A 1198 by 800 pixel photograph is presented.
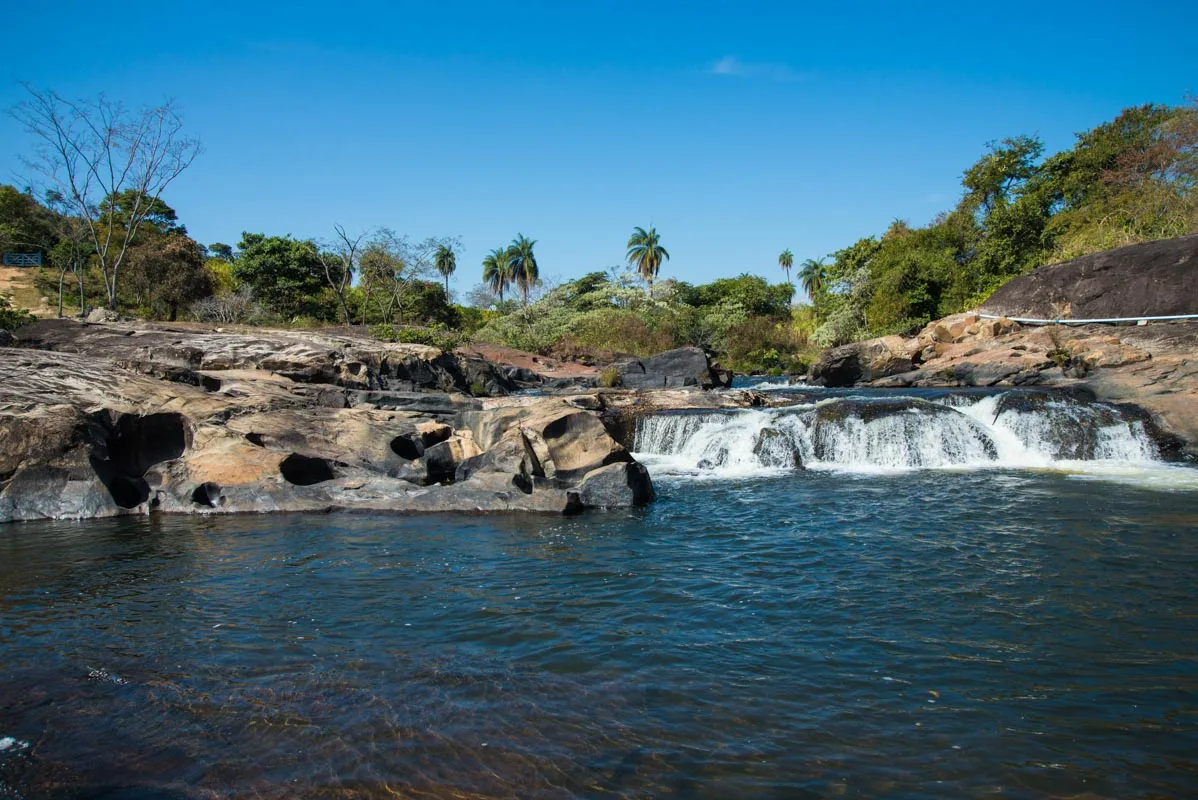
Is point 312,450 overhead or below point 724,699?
overhead

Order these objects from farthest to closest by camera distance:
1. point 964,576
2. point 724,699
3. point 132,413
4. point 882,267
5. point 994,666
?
point 882,267 < point 132,413 < point 964,576 < point 994,666 < point 724,699

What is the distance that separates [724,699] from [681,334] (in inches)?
1540

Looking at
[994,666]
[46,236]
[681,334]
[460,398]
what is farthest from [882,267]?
[46,236]

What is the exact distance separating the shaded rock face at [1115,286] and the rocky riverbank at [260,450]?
66.9 feet

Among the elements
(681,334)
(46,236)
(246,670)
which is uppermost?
(46,236)

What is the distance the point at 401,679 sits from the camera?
511 cm

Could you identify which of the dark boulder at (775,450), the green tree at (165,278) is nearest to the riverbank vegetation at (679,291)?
the green tree at (165,278)

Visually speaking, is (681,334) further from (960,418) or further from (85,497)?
(85,497)

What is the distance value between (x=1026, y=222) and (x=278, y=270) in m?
40.9

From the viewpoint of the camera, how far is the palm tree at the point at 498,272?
6444cm

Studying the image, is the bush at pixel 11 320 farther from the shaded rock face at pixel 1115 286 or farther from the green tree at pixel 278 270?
the shaded rock face at pixel 1115 286

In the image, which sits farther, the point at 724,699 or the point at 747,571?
the point at 747,571

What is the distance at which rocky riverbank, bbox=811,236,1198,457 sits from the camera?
54.1 ft

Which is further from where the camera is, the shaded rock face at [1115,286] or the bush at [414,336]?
the bush at [414,336]
